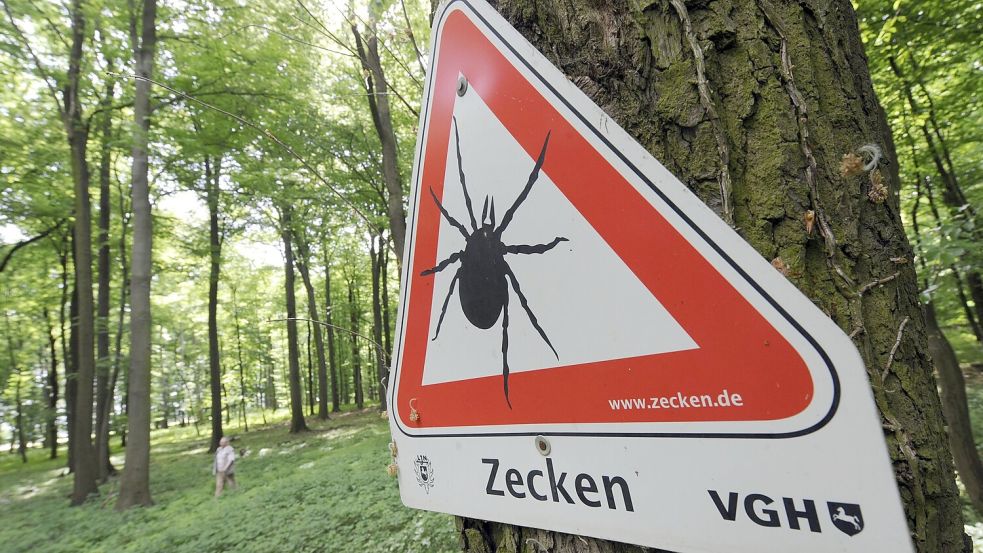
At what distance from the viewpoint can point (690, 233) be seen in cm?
65

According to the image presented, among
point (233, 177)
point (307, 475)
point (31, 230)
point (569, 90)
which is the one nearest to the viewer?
point (569, 90)

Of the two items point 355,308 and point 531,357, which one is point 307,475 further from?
point 355,308

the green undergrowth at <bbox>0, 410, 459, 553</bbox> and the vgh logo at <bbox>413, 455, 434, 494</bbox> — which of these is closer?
the vgh logo at <bbox>413, 455, 434, 494</bbox>

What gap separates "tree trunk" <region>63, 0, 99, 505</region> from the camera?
417 inches

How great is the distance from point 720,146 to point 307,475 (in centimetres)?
1104

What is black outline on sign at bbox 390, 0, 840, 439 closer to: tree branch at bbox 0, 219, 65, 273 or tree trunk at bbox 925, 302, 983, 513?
tree trunk at bbox 925, 302, 983, 513

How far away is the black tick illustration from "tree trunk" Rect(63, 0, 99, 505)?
13812 millimetres

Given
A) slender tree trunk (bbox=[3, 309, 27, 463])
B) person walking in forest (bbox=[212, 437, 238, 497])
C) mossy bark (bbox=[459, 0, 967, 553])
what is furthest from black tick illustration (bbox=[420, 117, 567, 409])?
slender tree trunk (bbox=[3, 309, 27, 463])

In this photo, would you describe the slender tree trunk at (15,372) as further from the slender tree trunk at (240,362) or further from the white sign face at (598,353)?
the white sign face at (598,353)

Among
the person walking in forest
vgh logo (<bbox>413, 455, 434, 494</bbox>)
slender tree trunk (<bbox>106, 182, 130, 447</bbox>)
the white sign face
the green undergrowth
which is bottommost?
the green undergrowth

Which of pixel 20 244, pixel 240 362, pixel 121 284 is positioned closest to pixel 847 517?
pixel 20 244

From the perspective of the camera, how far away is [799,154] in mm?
647

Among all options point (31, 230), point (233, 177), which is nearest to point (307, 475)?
point (233, 177)

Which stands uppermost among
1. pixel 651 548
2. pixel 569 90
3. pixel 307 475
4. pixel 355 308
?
pixel 355 308
